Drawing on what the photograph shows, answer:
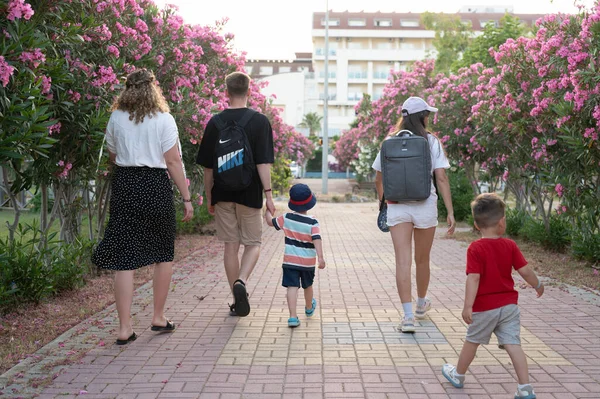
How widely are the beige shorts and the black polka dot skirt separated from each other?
91 cm

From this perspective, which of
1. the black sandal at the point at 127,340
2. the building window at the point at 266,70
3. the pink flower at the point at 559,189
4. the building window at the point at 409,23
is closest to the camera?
the black sandal at the point at 127,340

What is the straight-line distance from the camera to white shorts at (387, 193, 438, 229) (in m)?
6.07

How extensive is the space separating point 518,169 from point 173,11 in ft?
24.1

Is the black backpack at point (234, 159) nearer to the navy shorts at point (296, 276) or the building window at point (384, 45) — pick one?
the navy shorts at point (296, 276)

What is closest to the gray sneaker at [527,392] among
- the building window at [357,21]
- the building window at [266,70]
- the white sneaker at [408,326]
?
the white sneaker at [408,326]

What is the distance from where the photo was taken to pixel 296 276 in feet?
20.7

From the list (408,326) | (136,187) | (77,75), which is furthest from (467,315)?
(77,75)

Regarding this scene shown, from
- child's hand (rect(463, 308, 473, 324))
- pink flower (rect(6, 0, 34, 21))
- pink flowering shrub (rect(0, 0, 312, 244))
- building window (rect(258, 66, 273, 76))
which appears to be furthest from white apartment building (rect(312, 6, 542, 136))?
child's hand (rect(463, 308, 473, 324))

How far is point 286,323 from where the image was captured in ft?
21.1

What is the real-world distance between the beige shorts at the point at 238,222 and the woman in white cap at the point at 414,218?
115 cm

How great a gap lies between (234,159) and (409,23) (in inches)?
3664

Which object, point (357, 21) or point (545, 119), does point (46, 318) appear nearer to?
point (545, 119)

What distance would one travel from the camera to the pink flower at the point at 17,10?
204 inches

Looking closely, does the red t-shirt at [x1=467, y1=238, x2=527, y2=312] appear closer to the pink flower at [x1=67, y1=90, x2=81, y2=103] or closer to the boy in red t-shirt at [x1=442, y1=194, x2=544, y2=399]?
the boy in red t-shirt at [x1=442, y1=194, x2=544, y2=399]
